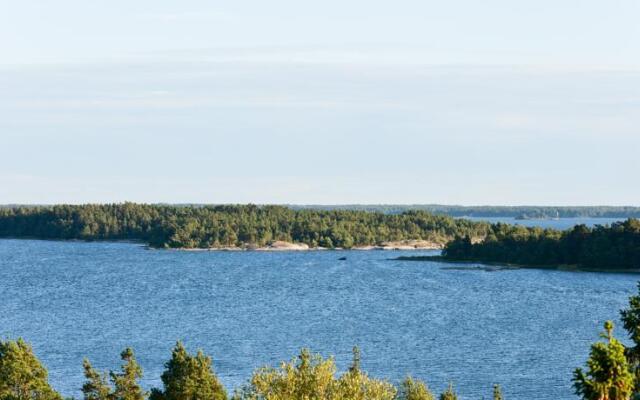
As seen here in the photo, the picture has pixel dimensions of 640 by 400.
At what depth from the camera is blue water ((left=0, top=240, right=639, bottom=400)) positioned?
9219cm

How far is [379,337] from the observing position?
4513 inches

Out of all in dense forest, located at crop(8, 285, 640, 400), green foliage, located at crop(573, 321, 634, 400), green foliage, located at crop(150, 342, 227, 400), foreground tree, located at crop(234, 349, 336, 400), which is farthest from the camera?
green foliage, located at crop(150, 342, 227, 400)

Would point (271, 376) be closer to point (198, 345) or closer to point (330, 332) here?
point (198, 345)

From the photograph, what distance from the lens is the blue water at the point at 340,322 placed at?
9219 centimetres

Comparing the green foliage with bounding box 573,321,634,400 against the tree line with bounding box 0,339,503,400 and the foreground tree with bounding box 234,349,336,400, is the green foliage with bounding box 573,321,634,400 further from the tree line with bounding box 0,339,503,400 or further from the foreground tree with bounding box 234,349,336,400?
the tree line with bounding box 0,339,503,400

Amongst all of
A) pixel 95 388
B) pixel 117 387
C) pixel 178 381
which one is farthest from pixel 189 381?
pixel 95 388

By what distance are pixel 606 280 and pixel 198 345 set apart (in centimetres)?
10453

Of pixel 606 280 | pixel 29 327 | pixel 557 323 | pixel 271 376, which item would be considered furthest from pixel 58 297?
pixel 271 376

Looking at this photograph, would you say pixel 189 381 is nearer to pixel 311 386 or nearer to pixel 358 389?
pixel 311 386

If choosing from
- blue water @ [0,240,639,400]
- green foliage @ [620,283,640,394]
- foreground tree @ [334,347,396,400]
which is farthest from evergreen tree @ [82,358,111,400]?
green foliage @ [620,283,640,394]

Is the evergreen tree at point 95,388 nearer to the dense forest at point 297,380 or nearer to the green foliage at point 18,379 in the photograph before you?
the dense forest at point 297,380

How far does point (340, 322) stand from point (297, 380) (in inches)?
3352

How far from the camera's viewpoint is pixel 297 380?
44.3 meters

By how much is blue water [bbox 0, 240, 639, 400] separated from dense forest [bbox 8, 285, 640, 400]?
68.0 feet
